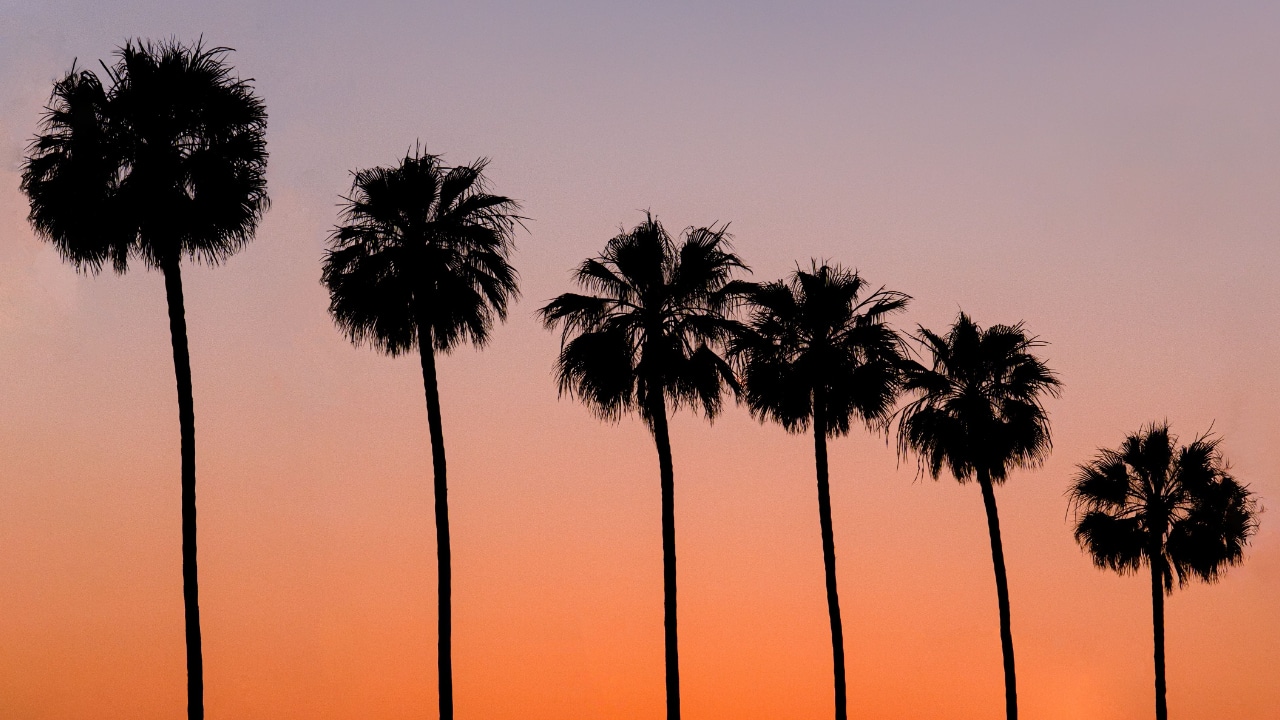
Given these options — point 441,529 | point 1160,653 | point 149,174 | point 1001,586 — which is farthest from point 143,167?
point 1160,653

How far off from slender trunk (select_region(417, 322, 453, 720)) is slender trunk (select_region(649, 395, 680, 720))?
6.05 meters

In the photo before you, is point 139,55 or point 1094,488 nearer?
point 139,55

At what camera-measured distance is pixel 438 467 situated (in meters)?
39.1

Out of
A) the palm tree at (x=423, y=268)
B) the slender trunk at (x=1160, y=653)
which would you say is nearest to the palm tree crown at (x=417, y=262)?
the palm tree at (x=423, y=268)

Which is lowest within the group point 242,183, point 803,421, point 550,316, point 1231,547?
point 1231,547

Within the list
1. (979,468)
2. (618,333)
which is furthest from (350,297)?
(979,468)

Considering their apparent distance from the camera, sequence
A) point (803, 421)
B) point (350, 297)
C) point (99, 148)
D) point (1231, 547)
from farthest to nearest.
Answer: point (1231, 547), point (803, 421), point (350, 297), point (99, 148)

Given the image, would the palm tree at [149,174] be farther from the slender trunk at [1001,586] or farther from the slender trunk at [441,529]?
the slender trunk at [1001,586]

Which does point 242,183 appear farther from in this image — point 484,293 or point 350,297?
point 484,293

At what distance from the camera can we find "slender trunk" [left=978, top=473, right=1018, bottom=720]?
4391 cm

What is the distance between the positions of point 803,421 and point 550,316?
888 cm

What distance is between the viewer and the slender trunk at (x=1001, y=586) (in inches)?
1729

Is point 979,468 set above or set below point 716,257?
below

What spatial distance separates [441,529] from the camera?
38.3 metres
